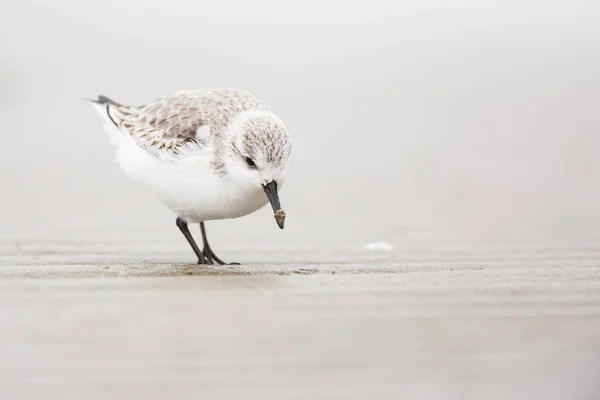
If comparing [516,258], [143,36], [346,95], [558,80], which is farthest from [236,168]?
[143,36]

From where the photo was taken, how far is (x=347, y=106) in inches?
408

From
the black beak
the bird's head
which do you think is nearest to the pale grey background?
the black beak

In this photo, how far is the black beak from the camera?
5.12 metres

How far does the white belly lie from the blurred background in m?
1.22

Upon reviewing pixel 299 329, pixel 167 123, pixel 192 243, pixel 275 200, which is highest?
pixel 167 123

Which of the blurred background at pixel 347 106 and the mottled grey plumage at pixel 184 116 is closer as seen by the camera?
the mottled grey plumage at pixel 184 116

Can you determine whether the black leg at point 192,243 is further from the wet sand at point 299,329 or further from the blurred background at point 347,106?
the blurred background at point 347,106

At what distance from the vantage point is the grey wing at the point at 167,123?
5.65m

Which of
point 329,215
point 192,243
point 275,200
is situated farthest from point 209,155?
point 329,215

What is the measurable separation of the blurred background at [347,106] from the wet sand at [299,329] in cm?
160

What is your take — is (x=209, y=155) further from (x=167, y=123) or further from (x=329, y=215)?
(x=329, y=215)

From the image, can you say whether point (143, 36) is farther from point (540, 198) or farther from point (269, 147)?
point (269, 147)

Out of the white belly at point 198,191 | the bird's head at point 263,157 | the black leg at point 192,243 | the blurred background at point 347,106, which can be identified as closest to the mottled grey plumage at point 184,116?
the white belly at point 198,191

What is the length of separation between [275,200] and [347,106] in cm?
533
